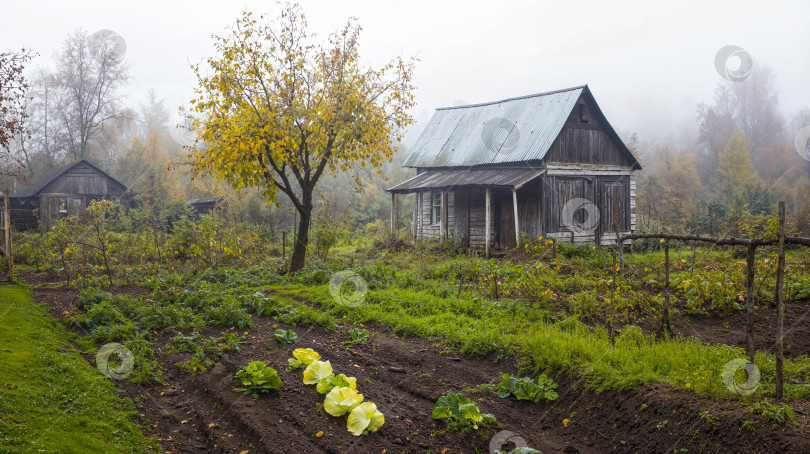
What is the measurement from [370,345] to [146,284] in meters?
6.05

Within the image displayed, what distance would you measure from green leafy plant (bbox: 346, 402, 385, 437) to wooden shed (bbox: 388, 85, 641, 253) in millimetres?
12623

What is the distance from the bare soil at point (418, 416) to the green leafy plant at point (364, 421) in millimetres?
79

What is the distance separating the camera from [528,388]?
16.9 ft

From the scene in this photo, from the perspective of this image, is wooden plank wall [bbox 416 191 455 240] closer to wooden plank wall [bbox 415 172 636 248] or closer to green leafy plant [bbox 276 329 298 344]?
wooden plank wall [bbox 415 172 636 248]

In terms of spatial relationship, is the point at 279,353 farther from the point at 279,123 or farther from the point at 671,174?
the point at 671,174

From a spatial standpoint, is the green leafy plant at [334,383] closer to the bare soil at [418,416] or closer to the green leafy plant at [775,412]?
the bare soil at [418,416]

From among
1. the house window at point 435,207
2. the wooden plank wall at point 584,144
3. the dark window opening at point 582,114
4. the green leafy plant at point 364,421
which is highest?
the dark window opening at point 582,114

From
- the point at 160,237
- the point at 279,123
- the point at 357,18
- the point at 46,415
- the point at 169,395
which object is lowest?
the point at 169,395

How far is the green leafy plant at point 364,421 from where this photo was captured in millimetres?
4056

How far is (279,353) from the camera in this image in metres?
5.87

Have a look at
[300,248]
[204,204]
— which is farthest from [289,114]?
[204,204]

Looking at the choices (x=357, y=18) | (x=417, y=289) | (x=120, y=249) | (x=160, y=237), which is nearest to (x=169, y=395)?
(x=417, y=289)

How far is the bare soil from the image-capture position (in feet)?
12.6

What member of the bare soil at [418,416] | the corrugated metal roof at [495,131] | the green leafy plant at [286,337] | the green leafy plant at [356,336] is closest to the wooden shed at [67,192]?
the corrugated metal roof at [495,131]
